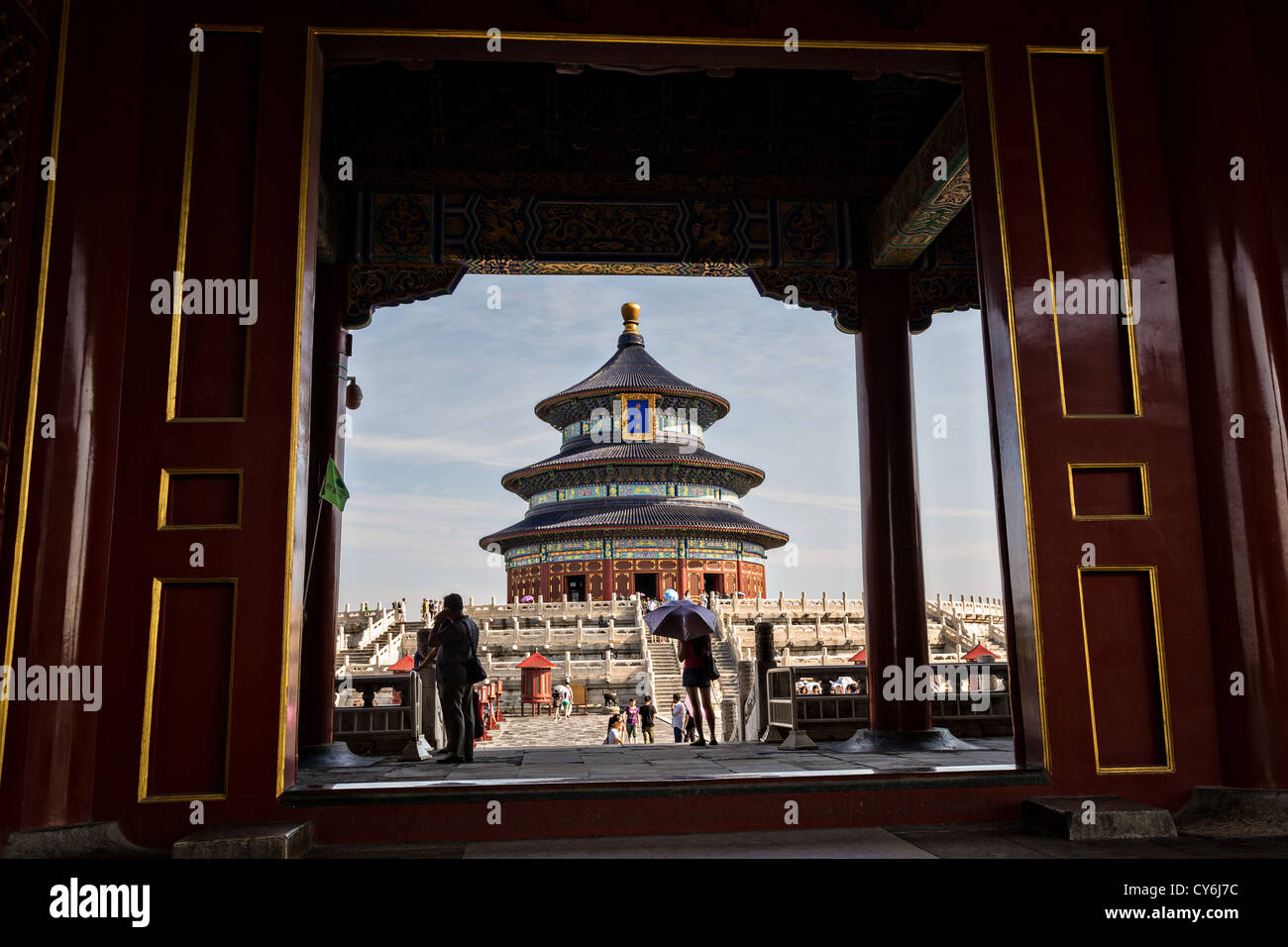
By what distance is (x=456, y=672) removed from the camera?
6969 millimetres

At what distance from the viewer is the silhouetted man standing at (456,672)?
22.8 ft

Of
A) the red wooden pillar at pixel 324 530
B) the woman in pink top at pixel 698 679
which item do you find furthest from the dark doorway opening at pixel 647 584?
the red wooden pillar at pixel 324 530

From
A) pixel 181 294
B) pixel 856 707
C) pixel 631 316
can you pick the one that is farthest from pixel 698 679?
pixel 631 316

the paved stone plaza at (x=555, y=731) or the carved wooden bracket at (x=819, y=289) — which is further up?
the carved wooden bracket at (x=819, y=289)

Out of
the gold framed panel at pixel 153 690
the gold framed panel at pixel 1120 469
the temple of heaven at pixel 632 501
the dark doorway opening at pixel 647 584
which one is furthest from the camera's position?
the dark doorway opening at pixel 647 584

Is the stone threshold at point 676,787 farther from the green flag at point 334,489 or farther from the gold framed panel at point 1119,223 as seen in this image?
the green flag at point 334,489

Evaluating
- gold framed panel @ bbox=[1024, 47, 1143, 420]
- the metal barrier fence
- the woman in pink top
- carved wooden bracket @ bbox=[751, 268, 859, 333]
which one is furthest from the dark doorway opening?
gold framed panel @ bbox=[1024, 47, 1143, 420]

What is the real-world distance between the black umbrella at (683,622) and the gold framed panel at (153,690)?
5.79m

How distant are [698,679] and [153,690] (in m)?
5.91

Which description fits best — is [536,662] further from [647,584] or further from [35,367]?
[35,367]

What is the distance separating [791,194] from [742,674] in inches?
266

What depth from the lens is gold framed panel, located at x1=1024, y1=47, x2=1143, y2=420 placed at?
4.46 meters

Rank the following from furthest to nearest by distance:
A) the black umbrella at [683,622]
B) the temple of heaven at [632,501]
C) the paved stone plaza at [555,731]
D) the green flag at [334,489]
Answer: the temple of heaven at [632,501] < the paved stone plaza at [555,731] < the black umbrella at [683,622] < the green flag at [334,489]
